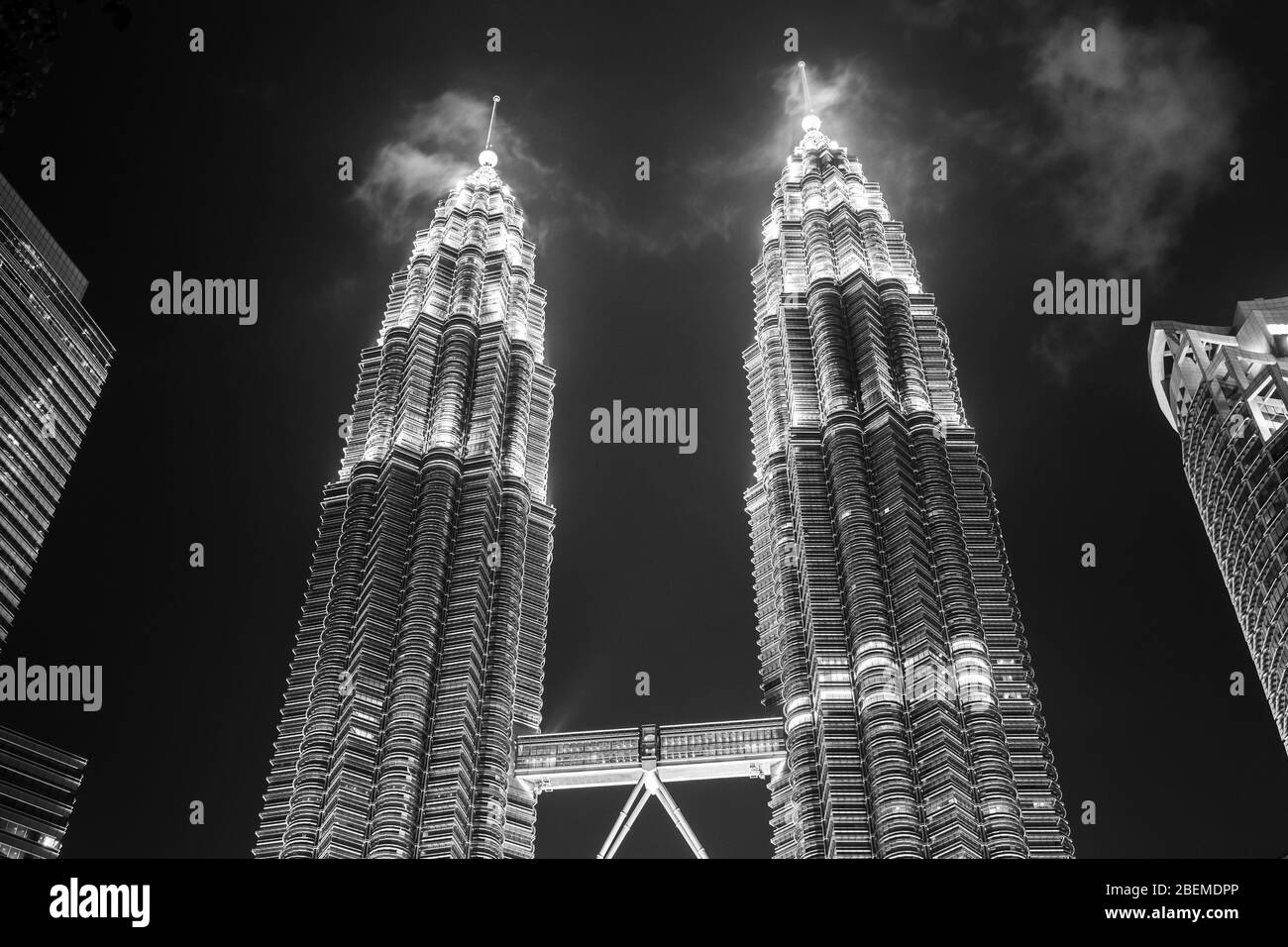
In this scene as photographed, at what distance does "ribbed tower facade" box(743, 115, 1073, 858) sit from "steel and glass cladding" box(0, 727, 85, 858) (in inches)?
2648

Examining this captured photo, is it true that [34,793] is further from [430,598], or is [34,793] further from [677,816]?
[677,816]

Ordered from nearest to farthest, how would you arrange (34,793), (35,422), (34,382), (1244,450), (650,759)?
(1244,450), (34,793), (650,759), (35,422), (34,382)

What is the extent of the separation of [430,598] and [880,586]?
41.9 m

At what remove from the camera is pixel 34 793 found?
431 feet

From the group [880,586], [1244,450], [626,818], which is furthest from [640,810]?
[1244,450]

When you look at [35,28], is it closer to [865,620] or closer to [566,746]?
[865,620]

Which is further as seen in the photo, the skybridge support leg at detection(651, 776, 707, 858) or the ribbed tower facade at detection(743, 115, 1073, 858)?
the skybridge support leg at detection(651, 776, 707, 858)

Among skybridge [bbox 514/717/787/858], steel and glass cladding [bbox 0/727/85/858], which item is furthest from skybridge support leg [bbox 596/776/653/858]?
steel and glass cladding [bbox 0/727/85/858]

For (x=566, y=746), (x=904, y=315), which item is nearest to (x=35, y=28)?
(x=566, y=746)

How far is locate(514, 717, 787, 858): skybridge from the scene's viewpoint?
434ft

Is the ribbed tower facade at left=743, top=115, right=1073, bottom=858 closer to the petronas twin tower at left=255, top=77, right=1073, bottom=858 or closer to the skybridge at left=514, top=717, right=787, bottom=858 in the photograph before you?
the petronas twin tower at left=255, top=77, right=1073, bottom=858

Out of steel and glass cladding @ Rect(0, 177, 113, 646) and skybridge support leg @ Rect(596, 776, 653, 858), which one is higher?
steel and glass cladding @ Rect(0, 177, 113, 646)
